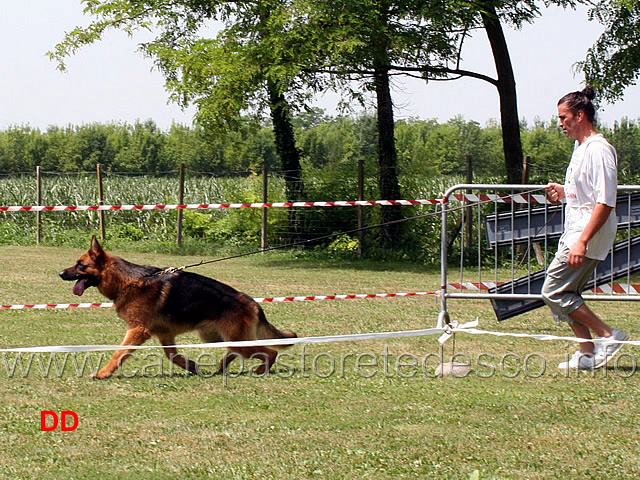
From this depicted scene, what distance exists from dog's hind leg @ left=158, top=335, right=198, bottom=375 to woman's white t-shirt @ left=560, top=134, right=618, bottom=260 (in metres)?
2.87

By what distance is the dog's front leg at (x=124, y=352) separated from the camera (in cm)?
586

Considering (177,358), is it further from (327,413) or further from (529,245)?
(529,245)

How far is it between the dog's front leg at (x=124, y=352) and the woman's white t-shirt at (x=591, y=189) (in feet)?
10.2

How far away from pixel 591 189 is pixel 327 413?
2.38 metres

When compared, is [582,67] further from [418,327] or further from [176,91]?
[418,327]

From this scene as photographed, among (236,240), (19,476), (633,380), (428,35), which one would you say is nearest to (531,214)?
(633,380)

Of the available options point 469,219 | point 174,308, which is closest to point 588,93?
point 174,308

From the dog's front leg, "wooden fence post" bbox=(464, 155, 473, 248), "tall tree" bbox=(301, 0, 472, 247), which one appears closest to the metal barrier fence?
the dog's front leg

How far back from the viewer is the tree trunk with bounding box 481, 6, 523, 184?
61.8ft

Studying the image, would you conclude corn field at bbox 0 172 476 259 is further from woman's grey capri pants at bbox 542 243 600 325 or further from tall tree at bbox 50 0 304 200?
woman's grey capri pants at bbox 542 243 600 325

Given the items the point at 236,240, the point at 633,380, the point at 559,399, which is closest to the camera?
the point at 559,399

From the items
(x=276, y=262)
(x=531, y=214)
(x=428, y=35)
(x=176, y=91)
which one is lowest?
(x=276, y=262)

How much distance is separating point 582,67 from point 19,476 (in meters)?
18.0

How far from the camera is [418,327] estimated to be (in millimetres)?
8680
